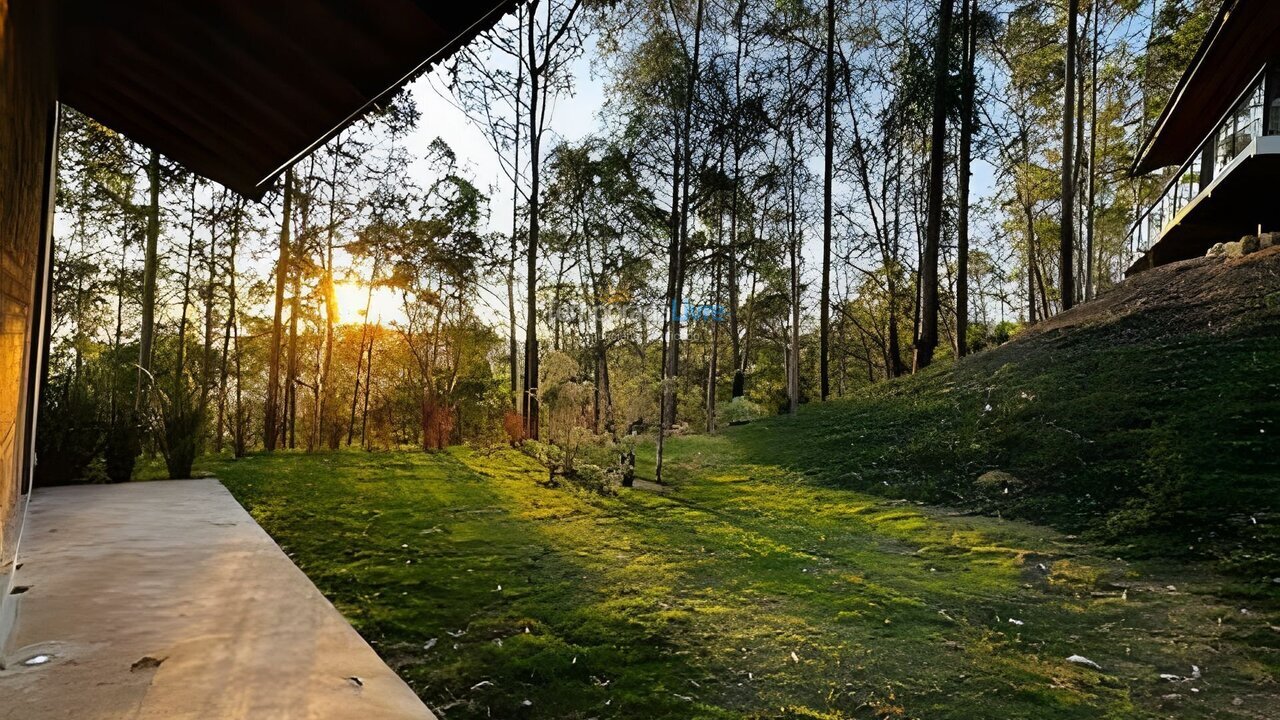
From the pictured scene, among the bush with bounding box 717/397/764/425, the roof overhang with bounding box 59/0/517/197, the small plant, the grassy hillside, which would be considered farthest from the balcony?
the small plant

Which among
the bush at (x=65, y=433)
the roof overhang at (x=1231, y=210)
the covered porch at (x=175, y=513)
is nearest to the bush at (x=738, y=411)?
the roof overhang at (x=1231, y=210)

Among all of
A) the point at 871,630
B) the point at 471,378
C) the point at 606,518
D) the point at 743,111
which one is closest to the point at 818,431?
the point at 606,518

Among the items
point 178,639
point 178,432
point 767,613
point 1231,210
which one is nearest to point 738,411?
point 1231,210

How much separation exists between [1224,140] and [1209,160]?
30.1 inches

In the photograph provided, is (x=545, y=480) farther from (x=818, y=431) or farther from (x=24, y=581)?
(x=24, y=581)

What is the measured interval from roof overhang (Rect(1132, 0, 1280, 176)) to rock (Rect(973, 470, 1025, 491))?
7659 millimetres

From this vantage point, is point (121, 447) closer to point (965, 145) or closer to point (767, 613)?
point (767, 613)

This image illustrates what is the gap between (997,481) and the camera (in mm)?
5969

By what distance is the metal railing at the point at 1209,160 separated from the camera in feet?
29.2

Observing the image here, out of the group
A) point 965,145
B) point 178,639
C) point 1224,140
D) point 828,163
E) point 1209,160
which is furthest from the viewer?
point 828,163

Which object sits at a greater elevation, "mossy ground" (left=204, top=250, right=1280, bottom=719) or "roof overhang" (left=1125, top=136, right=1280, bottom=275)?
"roof overhang" (left=1125, top=136, right=1280, bottom=275)

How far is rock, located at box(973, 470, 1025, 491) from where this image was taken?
19.1 feet

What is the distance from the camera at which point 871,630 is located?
2967mm

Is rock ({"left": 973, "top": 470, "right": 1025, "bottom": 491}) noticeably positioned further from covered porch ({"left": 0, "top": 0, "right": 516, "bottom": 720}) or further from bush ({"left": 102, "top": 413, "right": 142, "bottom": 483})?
bush ({"left": 102, "top": 413, "right": 142, "bottom": 483})
